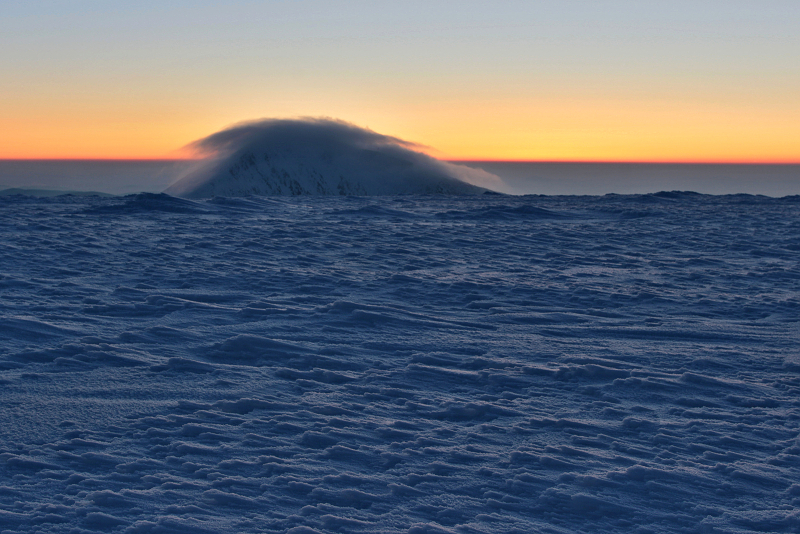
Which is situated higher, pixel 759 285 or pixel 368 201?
pixel 368 201

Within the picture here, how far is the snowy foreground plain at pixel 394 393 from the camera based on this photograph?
278 cm

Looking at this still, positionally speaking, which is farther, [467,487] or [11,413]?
[11,413]

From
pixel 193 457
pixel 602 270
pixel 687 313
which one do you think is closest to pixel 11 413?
pixel 193 457

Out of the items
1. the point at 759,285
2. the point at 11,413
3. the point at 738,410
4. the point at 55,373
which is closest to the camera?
the point at 11,413

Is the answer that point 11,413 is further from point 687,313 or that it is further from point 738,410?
point 687,313

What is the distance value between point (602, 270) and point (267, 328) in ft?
16.2

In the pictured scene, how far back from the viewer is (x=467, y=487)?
2.94m

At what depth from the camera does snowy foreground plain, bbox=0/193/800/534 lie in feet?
9.11

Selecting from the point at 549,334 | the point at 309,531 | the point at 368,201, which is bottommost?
the point at 309,531

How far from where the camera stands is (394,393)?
407 cm

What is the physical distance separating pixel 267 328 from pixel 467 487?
2944mm

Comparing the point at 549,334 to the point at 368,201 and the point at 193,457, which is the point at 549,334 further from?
the point at 368,201

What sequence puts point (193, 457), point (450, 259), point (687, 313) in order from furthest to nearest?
point (450, 259)
point (687, 313)
point (193, 457)

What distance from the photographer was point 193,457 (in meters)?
3.17
